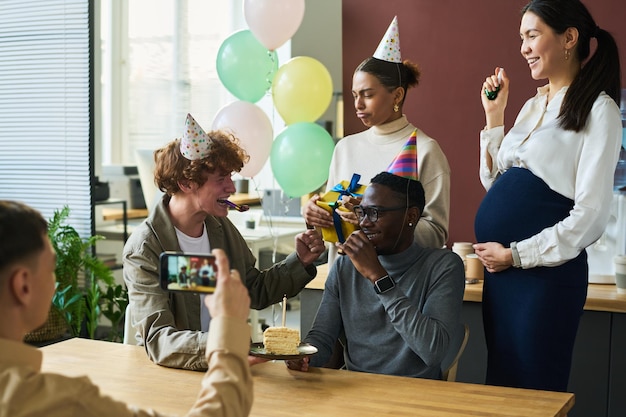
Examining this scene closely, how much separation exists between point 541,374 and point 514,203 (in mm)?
508

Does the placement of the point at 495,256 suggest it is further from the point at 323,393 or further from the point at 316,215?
the point at 323,393

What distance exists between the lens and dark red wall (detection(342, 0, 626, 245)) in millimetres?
4066

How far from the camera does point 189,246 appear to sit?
2.58 meters

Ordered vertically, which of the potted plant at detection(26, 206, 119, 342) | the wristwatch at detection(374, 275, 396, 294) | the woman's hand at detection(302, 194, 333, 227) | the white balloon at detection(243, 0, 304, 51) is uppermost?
the white balloon at detection(243, 0, 304, 51)

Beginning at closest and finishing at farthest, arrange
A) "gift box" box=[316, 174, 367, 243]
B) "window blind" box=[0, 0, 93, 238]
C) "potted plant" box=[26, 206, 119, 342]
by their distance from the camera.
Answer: "gift box" box=[316, 174, 367, 243] < "potted plant" box=[26, 206, 119, 342] < "window blind" box=[0, 0, 93, 238]

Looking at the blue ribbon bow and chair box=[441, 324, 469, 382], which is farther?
the blue ribbon bow

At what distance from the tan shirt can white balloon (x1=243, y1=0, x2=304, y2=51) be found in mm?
3085

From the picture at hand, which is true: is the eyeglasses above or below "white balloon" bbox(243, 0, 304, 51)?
below

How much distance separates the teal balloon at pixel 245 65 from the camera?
4.38 m

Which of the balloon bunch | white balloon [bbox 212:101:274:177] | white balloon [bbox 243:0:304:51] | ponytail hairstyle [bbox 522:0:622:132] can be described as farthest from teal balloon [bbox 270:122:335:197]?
ponytail hairstyle [bbox 522:0:622:132]

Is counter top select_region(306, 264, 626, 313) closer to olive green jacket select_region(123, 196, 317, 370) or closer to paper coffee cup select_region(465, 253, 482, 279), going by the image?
paper coffee cup select_region(465, 253, 482, 279)

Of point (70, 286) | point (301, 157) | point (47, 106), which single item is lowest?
point (70, 286)

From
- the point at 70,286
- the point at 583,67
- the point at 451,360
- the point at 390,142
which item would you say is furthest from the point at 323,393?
the point at 70,286

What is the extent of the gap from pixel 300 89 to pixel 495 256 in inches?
81.2
